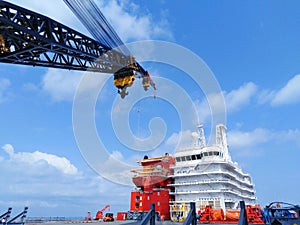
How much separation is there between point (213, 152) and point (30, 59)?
2588 cm

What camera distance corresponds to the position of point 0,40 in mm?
12570

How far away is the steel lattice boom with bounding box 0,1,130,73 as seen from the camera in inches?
449

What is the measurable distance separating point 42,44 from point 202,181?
25698mm

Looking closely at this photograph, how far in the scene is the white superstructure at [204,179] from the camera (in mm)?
29719

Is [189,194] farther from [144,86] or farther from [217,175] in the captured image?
[144,86]

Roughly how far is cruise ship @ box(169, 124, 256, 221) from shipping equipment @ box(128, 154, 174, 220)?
1279mm

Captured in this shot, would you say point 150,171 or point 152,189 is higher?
point 150,171

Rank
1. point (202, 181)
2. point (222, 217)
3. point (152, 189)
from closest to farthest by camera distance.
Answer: point (222, 217), point (202, 181), point (152, 189)

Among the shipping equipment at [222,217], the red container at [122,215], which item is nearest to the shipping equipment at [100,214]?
the red container at [122,215]

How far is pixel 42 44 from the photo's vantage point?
13.3m

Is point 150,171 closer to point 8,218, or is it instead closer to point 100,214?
point 100,214

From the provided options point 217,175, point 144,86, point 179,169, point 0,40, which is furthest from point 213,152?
point 0,40

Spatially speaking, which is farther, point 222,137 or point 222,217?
point 222,137

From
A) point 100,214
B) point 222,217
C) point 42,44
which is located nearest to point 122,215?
point 100,214
